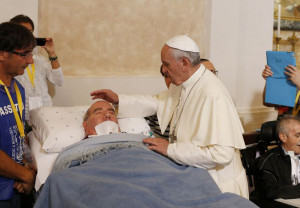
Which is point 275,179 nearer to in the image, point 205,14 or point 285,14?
point 205,14

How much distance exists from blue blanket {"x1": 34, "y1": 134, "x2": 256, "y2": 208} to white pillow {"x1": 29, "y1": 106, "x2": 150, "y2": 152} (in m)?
0.24

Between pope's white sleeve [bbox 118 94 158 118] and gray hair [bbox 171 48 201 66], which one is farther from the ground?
gray hair [bbox 171 48 201 66]

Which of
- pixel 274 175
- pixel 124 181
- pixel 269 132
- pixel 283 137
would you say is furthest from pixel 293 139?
pixel 124 181

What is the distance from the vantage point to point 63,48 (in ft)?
15.2

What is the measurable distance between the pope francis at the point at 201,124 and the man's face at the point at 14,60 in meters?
0.89

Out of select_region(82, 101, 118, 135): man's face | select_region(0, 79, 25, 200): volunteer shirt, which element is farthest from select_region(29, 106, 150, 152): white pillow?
select_region(0, 79, 25, 200): volunteer shirt

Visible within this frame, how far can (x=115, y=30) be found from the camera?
4961mm

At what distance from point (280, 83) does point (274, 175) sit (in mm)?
1247

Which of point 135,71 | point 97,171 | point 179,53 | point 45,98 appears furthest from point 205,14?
point 97,171

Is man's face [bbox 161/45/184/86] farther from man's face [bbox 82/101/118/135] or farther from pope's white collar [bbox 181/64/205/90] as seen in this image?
man's face [bbox 82/101/118/135]

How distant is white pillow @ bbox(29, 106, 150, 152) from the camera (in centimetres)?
294

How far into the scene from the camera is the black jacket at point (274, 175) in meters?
3.14

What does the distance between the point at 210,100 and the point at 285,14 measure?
17.3 ft

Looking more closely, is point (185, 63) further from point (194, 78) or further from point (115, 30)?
point (115, 30)
